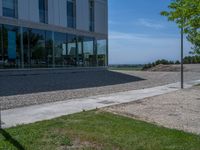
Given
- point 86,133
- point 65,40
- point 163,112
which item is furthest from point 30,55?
Answer: point 86,133

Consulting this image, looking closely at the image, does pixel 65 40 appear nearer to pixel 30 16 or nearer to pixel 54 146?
pixel 30 16

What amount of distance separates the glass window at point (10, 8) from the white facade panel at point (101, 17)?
12.5 metres

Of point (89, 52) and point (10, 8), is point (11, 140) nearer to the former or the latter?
point (10, 8)

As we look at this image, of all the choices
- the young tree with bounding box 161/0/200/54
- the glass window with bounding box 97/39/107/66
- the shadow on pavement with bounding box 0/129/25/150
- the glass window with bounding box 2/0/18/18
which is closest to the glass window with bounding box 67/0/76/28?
the glass window with bounding box 97/39/107/66

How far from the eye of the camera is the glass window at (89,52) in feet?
112

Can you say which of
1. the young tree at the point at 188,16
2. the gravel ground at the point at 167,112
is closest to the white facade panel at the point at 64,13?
the gravel ground at the point at 167,112

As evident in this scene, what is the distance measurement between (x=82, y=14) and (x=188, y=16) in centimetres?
2618

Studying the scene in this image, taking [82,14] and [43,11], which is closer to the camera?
[43,11]

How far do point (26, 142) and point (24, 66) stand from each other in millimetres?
20141

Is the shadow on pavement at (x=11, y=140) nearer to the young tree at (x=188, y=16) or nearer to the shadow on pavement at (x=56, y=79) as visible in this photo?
the young tree at (x=188, y=16)

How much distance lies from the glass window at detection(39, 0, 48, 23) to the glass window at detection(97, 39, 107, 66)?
9.50 meters

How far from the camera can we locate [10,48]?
80.5ft

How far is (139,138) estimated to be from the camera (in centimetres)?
688

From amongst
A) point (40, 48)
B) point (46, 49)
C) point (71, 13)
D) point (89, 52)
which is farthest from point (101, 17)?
point (40, 48)
